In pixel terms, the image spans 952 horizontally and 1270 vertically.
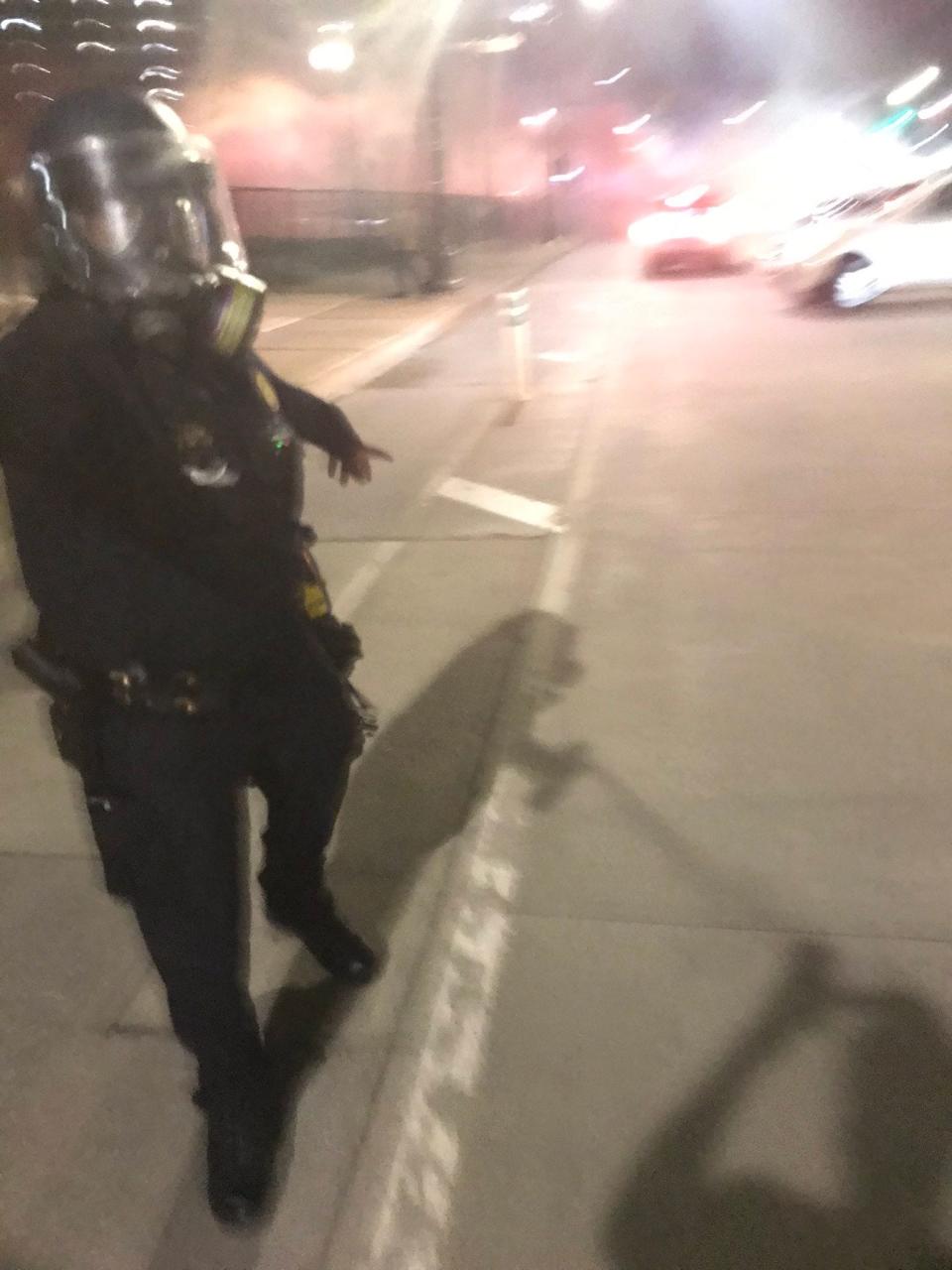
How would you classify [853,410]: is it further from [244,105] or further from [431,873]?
[244,105]

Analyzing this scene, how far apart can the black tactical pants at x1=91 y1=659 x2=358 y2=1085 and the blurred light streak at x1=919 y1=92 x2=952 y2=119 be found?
53057mm

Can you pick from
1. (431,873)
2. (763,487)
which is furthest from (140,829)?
(763,487)

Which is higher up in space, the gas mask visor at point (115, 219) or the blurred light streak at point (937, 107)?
the gas mask visor at point (115, 219)

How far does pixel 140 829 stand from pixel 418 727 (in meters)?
2.16

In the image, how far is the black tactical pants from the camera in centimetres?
208

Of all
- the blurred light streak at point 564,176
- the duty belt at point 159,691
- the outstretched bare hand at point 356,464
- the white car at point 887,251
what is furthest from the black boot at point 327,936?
the blurred light streak at point 564,176

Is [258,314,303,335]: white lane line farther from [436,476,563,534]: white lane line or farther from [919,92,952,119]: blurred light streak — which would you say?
[919,92,952,119]: blurred light streak

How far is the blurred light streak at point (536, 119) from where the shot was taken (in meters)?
38.9

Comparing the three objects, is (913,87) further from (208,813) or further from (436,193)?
(208,813)

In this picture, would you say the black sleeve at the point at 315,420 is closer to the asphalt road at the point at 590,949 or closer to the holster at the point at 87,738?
the holster at the point at 87,738

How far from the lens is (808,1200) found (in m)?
2.23

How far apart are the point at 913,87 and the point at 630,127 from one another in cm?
1391

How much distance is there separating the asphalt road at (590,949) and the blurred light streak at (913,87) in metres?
47.9

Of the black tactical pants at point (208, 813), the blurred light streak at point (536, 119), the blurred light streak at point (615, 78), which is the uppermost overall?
the black tactical pants at point (208, 813)
